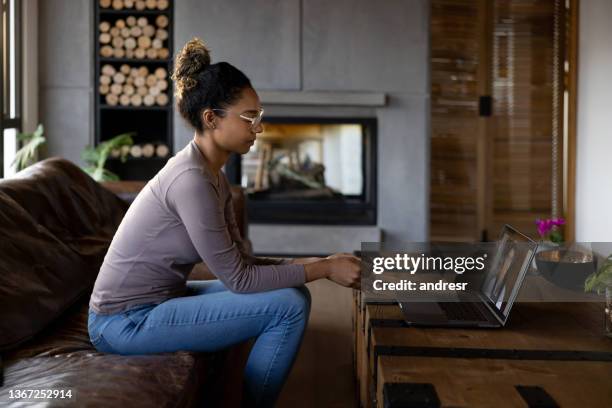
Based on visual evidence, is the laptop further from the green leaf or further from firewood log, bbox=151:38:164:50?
firewood log, bbox=151:38:164:50

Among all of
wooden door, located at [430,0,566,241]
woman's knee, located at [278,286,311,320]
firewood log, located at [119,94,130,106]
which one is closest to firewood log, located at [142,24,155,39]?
firewood log, located at [119,94,130,106]

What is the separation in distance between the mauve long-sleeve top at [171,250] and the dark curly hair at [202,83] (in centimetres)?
12

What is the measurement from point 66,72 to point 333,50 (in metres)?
1.85

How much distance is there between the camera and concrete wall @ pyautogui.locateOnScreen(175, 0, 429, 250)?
534 cm

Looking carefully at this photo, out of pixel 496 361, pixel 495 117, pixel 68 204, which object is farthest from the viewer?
pixel 495 117

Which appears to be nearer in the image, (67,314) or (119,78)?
(67,314)

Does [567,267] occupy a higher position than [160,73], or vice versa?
[160,73]

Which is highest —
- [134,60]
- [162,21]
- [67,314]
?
[162,21]

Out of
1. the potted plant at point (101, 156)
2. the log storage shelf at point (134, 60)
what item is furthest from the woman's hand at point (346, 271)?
the log storage shelf at point (134, 60)

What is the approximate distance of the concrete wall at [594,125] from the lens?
198 inches

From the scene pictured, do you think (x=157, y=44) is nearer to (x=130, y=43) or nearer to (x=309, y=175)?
(x=130, y=43)

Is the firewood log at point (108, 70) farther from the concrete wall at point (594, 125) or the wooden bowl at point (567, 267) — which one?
the wooden bowl at point (567, 267)

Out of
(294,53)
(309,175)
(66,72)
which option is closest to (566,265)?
(309,175)

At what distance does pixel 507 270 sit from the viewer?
1.98 meters
